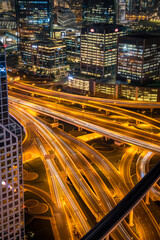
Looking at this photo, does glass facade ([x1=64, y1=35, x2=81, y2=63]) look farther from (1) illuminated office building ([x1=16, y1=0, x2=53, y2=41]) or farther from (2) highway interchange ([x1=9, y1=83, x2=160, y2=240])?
(2) highway interchange ([x1=9, y1=83, x2=160, y2=240])

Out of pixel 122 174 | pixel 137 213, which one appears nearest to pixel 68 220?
pixel 137 213

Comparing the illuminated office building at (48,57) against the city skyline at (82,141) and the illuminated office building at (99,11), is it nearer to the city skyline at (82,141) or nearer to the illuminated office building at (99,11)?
the city skyline at (82,141)

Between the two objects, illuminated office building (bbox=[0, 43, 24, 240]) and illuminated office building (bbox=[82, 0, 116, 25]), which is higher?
illuminated office building (bbox=[82, 0, 116, 25])

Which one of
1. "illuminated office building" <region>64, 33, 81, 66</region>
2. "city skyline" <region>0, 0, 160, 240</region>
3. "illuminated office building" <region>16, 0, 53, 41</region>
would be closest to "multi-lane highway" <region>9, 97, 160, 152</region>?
"city skyline" <region>0, 0, 160, 240</region>

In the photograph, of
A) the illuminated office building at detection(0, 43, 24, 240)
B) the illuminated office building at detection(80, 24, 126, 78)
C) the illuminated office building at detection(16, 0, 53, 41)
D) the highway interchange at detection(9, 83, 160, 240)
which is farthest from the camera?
the illuminated office building at detection(16, 0, 53, 41)

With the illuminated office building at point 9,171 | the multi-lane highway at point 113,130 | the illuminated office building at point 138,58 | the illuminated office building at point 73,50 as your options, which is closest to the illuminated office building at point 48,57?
the illuminated office building at point 73,50

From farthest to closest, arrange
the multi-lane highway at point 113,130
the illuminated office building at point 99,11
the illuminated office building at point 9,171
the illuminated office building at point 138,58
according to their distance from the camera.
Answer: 1. the illuminated office building at point 99,11
2. the illuminated office building at point 138,58
3. the multi-lane highway at point 113,130
4. the illuminated office building at point 9,171
